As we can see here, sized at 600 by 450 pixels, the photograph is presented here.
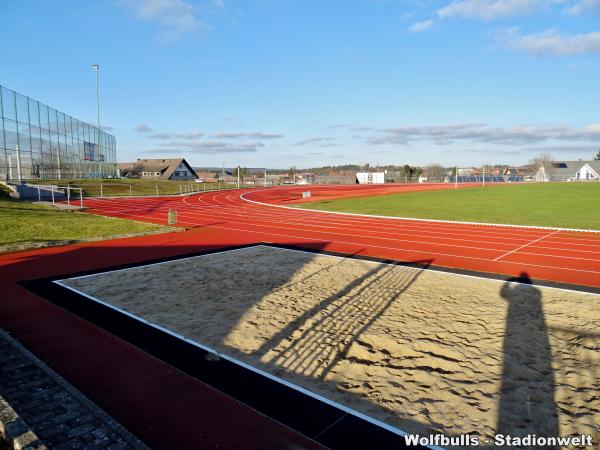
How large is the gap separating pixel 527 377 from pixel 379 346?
6.28 feet

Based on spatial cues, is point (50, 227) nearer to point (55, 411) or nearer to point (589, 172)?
point (55, 411)

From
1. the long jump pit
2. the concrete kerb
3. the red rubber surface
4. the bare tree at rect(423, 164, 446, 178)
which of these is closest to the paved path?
the concrete kerb

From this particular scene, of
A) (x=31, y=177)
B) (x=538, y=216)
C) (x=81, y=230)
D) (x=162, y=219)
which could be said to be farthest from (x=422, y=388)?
(x=31, y=177)

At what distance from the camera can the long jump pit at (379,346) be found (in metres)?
3.98

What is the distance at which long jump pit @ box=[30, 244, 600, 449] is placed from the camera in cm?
398

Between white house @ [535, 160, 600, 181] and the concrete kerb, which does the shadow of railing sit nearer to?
the concrete kerb

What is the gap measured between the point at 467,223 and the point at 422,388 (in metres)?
18.0

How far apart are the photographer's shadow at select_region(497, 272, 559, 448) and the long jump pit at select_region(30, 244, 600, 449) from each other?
0.02m

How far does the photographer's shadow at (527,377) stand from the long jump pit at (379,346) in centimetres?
2

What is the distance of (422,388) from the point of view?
4.63 m

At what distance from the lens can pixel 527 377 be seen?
15.9ft

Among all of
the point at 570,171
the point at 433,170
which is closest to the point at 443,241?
the point at 570,171

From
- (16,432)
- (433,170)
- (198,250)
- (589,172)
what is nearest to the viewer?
(16,432)

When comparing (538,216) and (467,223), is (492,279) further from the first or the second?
(538,216)
